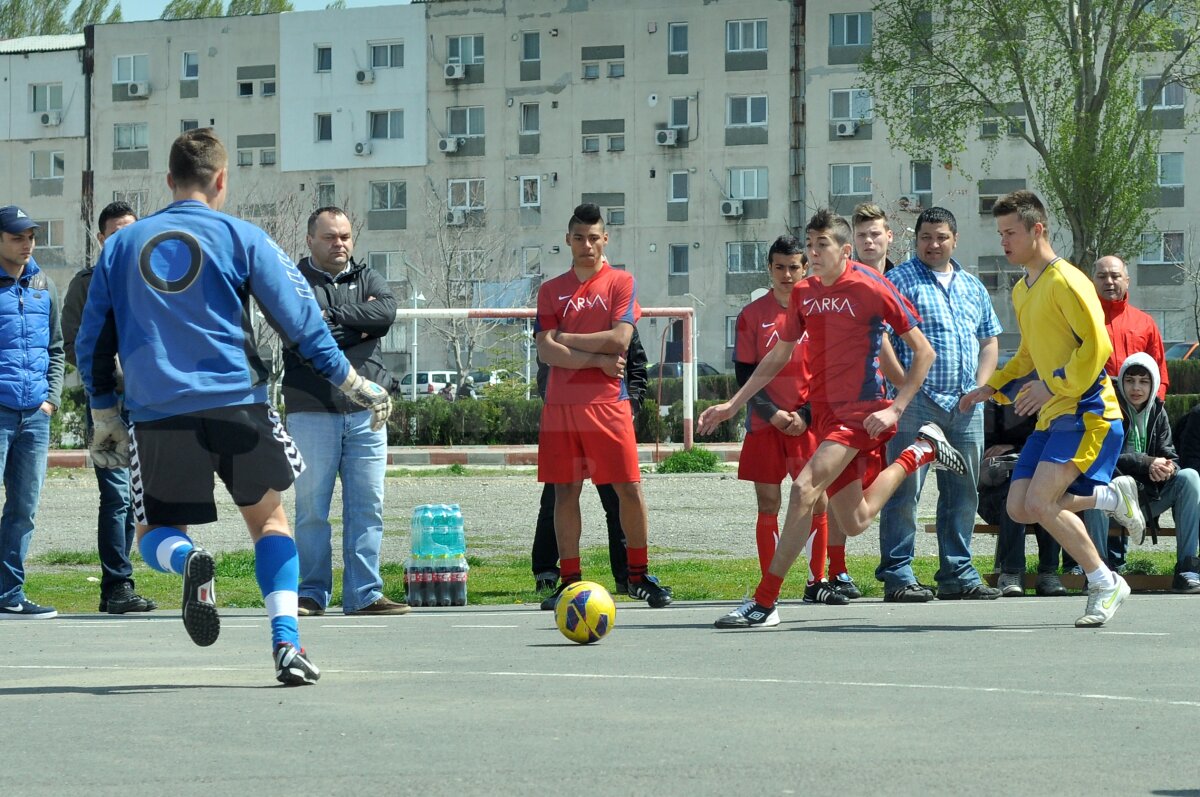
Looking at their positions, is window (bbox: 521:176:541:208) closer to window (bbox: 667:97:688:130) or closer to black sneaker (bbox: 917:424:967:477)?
window (bbox: 667:97:688:130)

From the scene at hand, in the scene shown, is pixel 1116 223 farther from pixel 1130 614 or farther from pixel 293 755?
pixel 293 755

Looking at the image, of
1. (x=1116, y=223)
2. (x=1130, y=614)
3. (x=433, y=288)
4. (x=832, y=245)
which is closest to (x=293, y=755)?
(x=832, y=245)

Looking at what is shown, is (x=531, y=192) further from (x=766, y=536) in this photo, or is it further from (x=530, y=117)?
(x=766, y=536)

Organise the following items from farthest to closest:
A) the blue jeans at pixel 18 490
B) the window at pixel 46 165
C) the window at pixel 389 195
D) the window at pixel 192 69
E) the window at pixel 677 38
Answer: the window at pixel 46 165, the window at pixel 192 69, the window at pixel 389 195, the window at pixel 677 38, the blue jeans at pixel 18 490

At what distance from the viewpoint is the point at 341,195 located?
6981cm

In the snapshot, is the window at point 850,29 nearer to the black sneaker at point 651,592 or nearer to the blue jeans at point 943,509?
the blue jeans at point 943,509

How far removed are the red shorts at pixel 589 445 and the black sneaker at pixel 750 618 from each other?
1603 mm

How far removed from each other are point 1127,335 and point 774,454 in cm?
264

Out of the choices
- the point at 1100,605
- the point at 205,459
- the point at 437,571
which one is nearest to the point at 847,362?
the point at 1100,605

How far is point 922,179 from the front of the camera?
65.3 meters

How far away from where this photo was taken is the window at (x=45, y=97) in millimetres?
74125

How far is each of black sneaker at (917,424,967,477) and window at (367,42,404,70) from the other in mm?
61335

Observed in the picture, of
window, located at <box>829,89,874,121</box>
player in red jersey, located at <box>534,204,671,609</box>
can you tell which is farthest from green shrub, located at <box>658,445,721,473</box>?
window, located at <box>829,89,874,121</box>

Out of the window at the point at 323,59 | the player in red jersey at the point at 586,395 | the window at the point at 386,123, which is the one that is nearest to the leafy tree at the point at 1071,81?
the window at the point at 386,123
